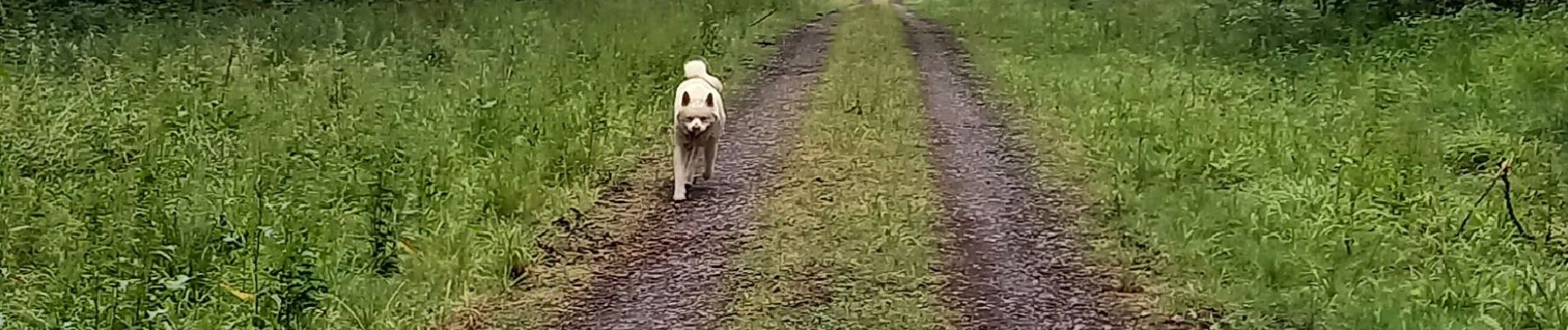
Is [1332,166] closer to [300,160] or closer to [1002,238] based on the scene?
[1002,238]

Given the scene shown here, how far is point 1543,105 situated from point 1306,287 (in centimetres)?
518

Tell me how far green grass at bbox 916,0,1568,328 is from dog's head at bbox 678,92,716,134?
2.28 meters

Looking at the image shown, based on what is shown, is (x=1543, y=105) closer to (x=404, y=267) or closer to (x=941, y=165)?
(x=941, y=165)

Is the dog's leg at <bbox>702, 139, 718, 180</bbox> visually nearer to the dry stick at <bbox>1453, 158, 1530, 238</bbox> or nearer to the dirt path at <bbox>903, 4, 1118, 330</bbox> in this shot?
the dirt path at <bbox>903, 4, 1118, 330</bbox>

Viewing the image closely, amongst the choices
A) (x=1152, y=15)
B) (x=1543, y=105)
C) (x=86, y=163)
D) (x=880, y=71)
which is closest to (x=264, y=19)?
(x=880, y=71)

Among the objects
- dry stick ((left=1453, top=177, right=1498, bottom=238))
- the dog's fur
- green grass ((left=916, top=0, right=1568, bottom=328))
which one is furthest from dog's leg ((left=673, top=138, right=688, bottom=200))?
dry stick ((left=1453, top=177, right=1498, bottom=238))

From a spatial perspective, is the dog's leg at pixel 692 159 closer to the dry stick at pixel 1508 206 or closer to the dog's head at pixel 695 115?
the dog's head at pixel 695 115

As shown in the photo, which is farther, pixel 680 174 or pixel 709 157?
pixel 709 157

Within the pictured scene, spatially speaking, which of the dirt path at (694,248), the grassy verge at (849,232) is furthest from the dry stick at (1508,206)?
the dirt path at (694,248)

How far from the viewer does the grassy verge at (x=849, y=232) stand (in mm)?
6109

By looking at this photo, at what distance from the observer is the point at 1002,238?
7.43m

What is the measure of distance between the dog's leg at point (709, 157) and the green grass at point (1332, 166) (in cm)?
229

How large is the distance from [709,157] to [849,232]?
1.46 meters

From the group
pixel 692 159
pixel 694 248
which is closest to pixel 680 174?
pixel 692 159
